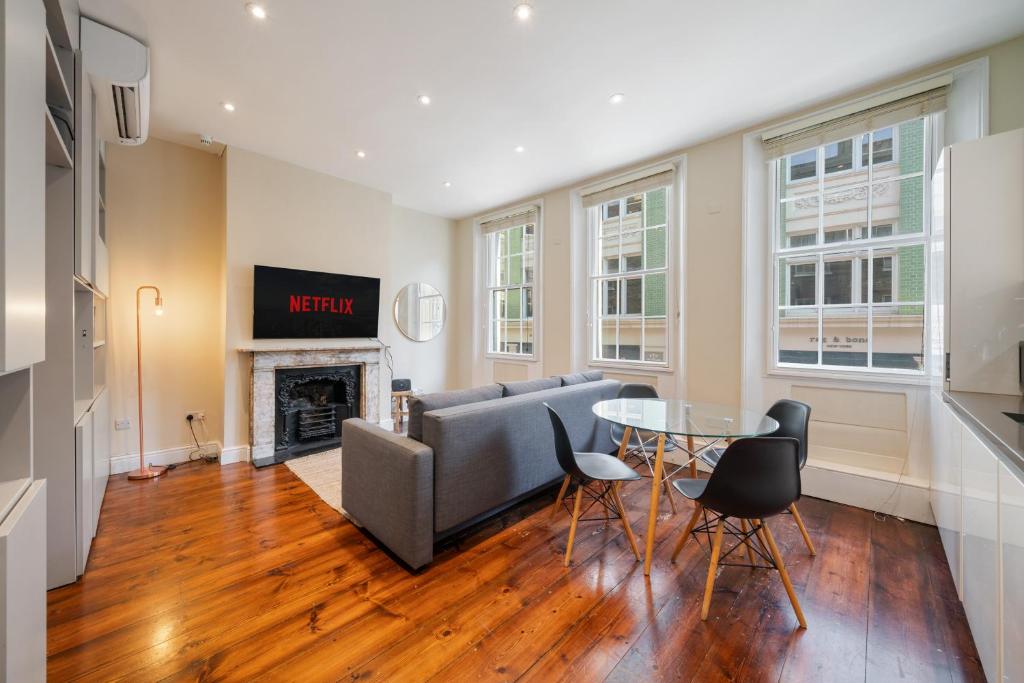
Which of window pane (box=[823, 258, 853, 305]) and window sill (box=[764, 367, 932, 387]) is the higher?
window pane (box=[823, 258, 853, 305])

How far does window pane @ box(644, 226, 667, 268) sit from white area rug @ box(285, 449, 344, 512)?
359 cm

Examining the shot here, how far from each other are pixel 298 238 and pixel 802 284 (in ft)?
15.6

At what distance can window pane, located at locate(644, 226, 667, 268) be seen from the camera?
3988mm

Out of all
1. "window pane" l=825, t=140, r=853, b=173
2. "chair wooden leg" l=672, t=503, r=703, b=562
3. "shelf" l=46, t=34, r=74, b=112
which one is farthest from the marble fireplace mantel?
"window pane" l=825, t=140, r=853, b=173

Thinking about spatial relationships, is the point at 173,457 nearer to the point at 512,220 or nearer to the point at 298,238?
the point at 298,238

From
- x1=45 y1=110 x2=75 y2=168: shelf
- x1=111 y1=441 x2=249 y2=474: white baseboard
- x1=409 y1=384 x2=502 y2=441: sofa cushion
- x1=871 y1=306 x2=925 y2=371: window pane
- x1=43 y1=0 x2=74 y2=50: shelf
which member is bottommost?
x1=111 y1=441 x2=249 y2=474: white baseboard

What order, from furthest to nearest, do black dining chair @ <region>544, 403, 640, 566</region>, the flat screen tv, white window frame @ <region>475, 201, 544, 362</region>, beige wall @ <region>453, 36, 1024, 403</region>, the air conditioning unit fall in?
white window frame @ <region>475, 201, 544, 362</region>, the flat screen tv, beige wall @ <region>453, 36, 1024, 403</region>, the air conditioning unit, black dining chair @ <region>544, 403, 640, 566</region>

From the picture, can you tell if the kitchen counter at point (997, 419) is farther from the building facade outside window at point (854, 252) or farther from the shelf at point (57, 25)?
the shelf at point (57, 25)

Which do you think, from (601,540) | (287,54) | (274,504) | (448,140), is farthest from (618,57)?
(274,504)

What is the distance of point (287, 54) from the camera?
246cm

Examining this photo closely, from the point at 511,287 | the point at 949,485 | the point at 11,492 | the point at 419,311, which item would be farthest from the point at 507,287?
the point at 11,492

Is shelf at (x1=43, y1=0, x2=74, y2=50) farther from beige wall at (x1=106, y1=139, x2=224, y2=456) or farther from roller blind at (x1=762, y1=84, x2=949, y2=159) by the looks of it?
roller blind at (x1=762, y1=84, x2=949, y2=159)

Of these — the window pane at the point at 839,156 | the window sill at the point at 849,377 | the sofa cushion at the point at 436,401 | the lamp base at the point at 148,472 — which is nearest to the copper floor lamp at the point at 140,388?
the lamp base at the point at 148,472

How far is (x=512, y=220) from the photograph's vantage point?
17.6 ft
